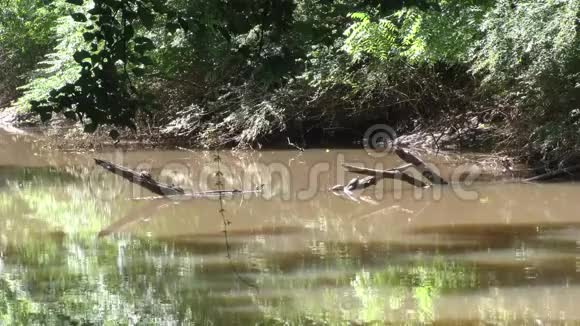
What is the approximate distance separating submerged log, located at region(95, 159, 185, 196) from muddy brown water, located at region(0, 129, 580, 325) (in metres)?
0.22

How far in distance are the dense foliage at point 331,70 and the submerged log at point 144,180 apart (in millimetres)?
1576

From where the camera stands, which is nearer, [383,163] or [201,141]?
[383,163]

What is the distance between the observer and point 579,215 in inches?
389

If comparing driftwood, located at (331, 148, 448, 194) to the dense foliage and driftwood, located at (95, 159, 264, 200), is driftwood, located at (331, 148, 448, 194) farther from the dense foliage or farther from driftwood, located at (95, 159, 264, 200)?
the dense foliage

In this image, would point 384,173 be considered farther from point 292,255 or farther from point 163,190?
point 292,255

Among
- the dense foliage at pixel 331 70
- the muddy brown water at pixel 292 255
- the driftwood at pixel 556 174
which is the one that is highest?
the dense foliage at pixel 331 70

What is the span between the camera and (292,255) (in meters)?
8.15

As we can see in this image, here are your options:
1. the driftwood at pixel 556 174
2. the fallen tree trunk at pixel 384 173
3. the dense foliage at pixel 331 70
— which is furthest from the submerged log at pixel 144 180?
the driftwood at pixel 556 174

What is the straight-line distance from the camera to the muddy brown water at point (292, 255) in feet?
20.1

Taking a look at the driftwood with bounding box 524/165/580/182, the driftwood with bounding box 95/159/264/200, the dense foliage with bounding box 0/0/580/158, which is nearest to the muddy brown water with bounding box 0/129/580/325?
the driftwood with bounding box 95/159/264/200

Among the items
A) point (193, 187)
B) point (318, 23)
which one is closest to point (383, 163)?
point (193, 187)

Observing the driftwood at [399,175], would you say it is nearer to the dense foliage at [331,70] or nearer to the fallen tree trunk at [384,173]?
the fallen tree trunk at [384,173]

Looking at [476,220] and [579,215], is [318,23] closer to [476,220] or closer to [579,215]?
[476,220]

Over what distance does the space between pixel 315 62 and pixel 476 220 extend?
7.96 meters
